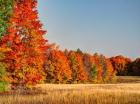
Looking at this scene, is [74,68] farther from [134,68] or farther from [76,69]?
[134,68]

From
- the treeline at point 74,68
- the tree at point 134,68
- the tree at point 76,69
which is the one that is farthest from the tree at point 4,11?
the tree at point 134,68

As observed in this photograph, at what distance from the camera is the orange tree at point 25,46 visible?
3300 centimetres

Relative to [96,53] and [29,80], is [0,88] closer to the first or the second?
[29,80]

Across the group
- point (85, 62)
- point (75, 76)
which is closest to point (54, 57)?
point (75, 76)

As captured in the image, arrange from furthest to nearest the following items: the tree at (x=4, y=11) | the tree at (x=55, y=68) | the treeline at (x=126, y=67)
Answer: the treeline at (x=126, y=67) < the tree at (x=55, y=68) < the tree at (x=4, y=11)

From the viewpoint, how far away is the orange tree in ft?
108

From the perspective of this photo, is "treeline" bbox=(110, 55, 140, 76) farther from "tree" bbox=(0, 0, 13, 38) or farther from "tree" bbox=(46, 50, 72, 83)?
"tree" bbox=(0, 0, 13, 38)

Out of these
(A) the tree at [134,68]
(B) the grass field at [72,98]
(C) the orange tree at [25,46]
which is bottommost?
(B) the grass field at [72,98]

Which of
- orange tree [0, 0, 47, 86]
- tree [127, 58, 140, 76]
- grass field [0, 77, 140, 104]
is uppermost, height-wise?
tree [127, 58, 140, 76]

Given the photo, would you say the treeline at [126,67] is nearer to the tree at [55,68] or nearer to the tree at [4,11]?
the tree at [55,68]

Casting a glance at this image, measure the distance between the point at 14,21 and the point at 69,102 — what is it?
1270 centimetres

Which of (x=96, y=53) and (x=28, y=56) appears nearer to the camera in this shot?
(x=28, y=56)

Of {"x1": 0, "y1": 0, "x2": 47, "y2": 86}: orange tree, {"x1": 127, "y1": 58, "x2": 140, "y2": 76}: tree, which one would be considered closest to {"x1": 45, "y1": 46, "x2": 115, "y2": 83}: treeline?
{"x1": 127, "y1": 58, "x2": 140, "y2": 76}: tree

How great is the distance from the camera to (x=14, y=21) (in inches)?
1297
